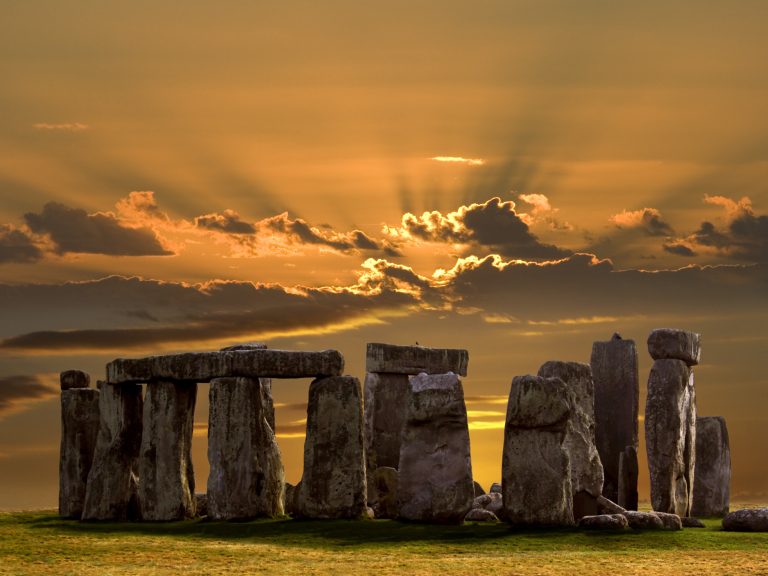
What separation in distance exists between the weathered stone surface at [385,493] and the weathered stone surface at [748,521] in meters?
5.82

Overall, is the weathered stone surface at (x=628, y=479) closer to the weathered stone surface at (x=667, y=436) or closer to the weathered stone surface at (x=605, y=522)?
the weathered stone surface at (x=667, y=436)

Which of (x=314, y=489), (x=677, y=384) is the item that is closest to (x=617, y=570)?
(x=314, y=489)

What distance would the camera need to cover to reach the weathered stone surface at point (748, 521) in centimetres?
2256

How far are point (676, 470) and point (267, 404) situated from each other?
796 cm

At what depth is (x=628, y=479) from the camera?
89.5 feet

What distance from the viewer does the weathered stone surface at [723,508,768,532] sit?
2256 cm

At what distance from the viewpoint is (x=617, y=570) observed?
1812cm

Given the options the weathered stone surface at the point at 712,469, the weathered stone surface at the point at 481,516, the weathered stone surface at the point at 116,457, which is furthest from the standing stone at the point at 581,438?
the weathered stone surface at the point at 116,457

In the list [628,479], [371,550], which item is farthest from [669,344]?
[371,550]

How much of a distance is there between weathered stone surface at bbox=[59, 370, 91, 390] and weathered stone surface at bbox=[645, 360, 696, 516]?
11.5m

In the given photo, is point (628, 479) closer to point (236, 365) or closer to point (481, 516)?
point (481, 516)

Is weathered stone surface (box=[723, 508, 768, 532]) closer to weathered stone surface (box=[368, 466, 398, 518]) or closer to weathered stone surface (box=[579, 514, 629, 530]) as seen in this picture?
weathered stone surface (box=[579, 514, 629, 530])

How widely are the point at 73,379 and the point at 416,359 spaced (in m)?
7.12

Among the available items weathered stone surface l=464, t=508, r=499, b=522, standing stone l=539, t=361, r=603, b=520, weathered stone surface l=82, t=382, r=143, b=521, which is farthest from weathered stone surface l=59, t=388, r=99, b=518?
standing stone l=539, t=361, r=603, b=520
